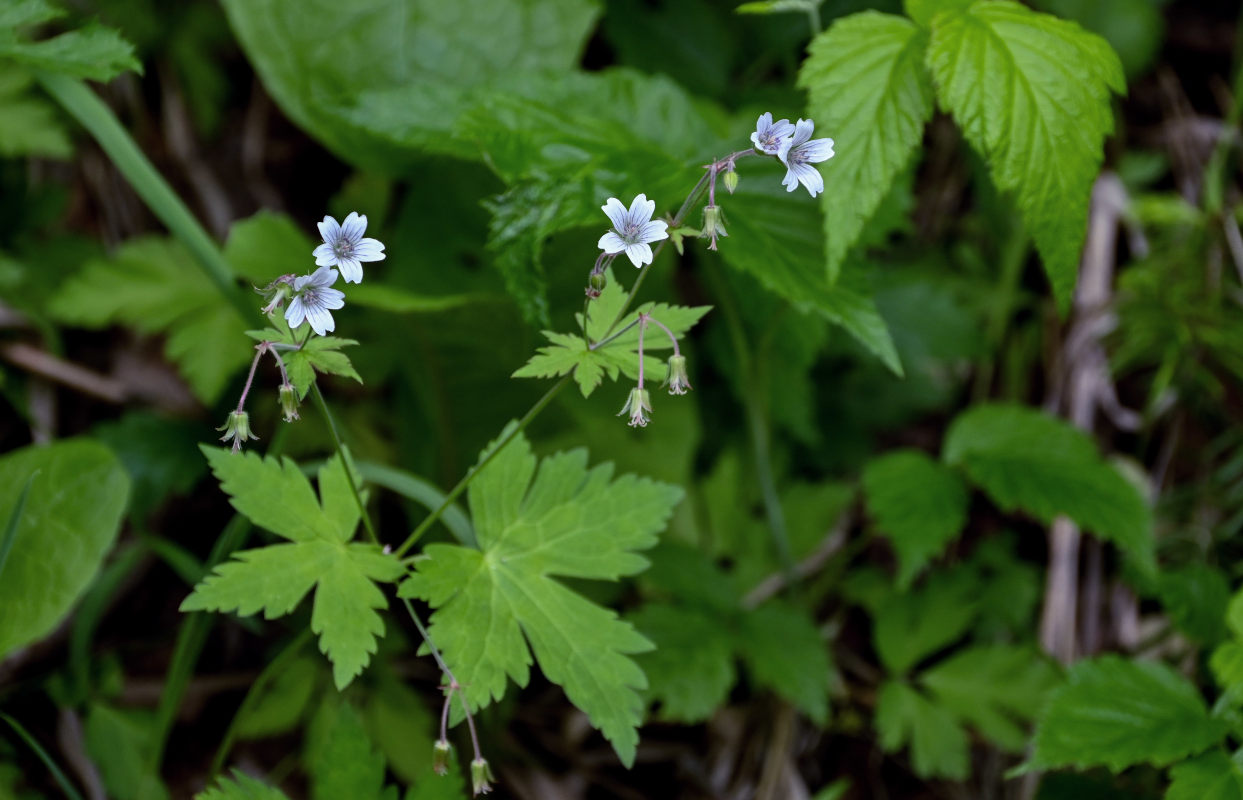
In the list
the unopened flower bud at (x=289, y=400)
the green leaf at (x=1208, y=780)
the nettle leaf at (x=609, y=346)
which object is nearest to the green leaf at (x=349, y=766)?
the unopened flower bud at (x=289, y=400)

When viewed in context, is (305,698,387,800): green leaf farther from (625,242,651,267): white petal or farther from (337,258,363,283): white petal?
(625,242,651,267): white petal

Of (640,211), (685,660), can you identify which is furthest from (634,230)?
(685,660)

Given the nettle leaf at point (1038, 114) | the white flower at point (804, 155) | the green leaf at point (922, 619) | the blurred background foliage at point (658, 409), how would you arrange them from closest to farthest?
1. the white flower at point (804, 155)
2. the nettle leaf at point (1038, 114)
3. the blurred background foliage at point (658, 409)
4. the green leaf at point (922, 619)

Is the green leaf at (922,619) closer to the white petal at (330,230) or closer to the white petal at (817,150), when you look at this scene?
the white petal at (817,150)

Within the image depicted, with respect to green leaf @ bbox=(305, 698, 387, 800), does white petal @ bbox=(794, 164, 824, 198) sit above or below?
above

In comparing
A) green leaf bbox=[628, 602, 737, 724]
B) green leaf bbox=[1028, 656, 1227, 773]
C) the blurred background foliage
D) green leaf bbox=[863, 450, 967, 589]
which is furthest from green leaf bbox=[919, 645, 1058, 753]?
green leaf bbox=[628, 602, 737, 724]

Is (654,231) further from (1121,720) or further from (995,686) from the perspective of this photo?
(995,686)
